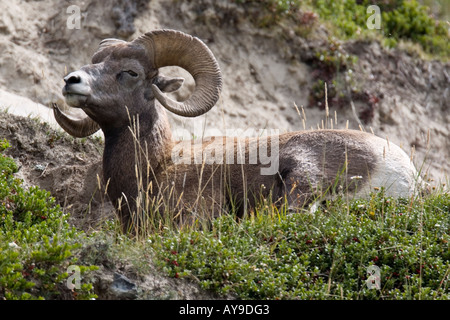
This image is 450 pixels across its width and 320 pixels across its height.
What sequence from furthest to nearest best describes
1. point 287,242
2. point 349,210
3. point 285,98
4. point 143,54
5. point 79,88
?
1. point 285,98
2. point 143,54
3. point 79,88
4. point 349,210
5. point 287,242

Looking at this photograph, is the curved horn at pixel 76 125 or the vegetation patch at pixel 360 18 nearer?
the curved horn at pixel 76 125

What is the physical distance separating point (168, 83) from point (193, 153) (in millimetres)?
946

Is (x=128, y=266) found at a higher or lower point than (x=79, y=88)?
lower

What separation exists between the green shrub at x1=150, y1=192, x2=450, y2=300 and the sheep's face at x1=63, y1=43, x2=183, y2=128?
2.21 metres

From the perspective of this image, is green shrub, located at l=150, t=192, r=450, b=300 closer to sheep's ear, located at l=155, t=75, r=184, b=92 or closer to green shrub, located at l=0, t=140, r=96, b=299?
green shrub, located at l=0, t=140, r=96, b=299

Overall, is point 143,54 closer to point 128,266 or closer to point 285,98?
point 128,266

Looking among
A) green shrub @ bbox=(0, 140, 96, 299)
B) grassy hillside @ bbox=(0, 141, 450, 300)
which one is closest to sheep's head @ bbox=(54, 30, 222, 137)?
grassy hillside @ bbox=(0, 141, 450, 300)

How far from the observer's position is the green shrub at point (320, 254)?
6359 millimetres

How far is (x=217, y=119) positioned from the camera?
14227mm

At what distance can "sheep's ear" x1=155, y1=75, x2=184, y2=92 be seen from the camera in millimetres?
9328

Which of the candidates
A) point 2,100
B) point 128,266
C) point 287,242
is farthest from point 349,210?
point 2,100
